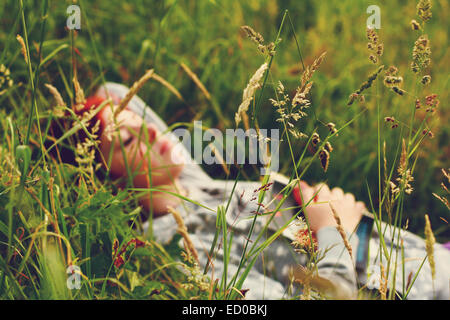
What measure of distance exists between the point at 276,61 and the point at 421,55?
1383 millimetres


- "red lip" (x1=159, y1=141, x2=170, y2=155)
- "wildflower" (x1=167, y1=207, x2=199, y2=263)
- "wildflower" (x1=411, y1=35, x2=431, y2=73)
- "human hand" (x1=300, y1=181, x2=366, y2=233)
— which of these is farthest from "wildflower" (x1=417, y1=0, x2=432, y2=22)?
"red lip" (x1=159, y1=141, x2=170, y2=155)

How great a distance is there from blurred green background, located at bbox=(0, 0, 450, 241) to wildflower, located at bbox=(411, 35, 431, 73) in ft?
3.09

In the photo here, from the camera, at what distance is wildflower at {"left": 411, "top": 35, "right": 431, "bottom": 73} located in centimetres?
67

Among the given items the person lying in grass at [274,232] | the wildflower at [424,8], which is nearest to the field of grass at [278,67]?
the person lying in grass at [274,232]

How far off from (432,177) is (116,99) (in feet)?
4.22

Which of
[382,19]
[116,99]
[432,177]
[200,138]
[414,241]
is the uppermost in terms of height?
[382,19]

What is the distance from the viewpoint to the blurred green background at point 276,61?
175cm

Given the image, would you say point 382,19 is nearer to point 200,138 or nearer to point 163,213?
point 200,138

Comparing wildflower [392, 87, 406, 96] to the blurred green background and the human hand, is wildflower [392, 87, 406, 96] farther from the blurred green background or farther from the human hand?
the blurred green background

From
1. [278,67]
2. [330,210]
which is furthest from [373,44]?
[278,67]

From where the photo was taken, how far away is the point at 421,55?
68cm
